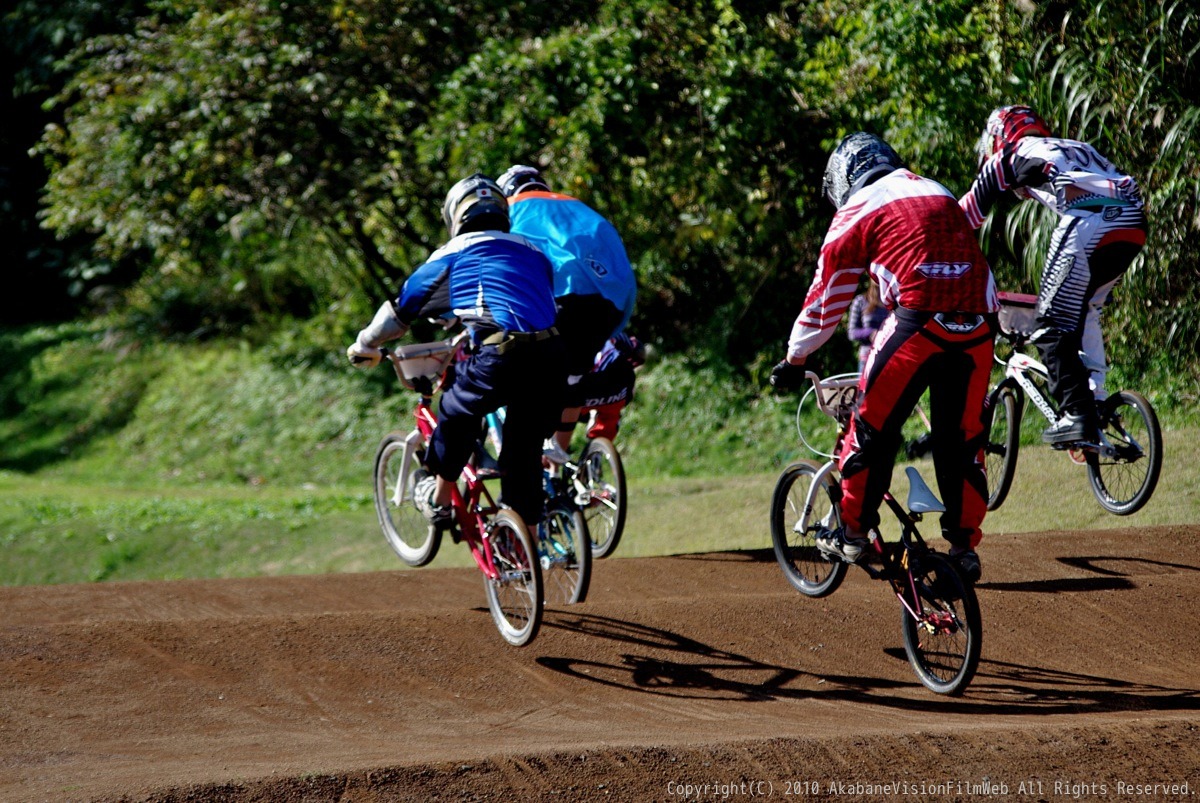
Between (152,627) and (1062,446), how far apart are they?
493 cm

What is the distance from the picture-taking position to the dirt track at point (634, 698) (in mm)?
3867

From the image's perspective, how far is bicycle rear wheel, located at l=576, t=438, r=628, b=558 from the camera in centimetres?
736

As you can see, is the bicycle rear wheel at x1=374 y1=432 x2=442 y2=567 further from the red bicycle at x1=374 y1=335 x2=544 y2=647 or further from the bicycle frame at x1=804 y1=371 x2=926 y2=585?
the bicycle frame at x1=804 y1=371 x2=926 y2=585

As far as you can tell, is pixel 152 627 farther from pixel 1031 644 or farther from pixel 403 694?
pixel 1031 644

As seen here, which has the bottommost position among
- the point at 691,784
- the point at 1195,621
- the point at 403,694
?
the point at 1195,621

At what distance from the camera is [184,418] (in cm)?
A: 1969

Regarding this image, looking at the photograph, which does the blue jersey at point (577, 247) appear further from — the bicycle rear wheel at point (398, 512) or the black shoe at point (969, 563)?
the black shoe at point (969, 563)

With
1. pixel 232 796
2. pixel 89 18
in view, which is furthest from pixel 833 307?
pixel 89 18

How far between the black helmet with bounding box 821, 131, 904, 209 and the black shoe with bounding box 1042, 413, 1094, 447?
2.43 metres

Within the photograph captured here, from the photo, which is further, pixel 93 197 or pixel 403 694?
pixel 93 197

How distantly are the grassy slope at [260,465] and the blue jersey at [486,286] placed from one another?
3805mm

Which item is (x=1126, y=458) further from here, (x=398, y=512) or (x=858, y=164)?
(x=398, y=512)

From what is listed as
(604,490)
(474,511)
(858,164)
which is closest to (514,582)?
(474,511)

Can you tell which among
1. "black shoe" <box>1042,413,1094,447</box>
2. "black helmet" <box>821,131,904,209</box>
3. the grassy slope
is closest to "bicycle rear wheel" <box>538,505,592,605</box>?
"black helmet" <box>821,131,904,209</box>
